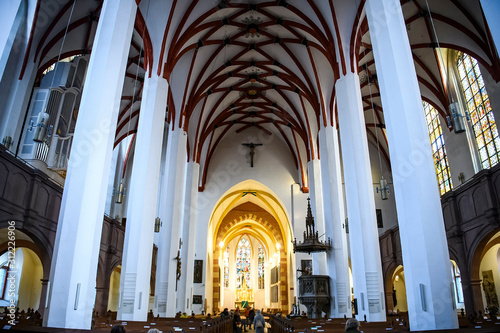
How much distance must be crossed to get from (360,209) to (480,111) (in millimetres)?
6676

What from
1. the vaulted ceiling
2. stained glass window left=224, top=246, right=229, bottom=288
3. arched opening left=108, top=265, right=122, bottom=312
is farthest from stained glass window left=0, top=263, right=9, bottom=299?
stained glass window left=224, top=246, right=229, bottom=288

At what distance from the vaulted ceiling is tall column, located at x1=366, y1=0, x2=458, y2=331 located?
8.61ft

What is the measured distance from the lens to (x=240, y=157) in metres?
25.1

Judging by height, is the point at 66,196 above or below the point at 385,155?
below

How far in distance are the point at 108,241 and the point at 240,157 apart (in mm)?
12157

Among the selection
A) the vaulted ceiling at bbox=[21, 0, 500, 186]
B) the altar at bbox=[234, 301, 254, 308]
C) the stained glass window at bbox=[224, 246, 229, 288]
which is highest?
the vaulted ceiling at bbox=[21, 0, 500, 186]

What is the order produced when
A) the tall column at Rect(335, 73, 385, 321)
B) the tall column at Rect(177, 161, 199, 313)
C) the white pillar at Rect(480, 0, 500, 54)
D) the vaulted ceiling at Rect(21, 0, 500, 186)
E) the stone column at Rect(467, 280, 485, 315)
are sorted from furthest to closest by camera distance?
the tall column at Rect(177, 161, 199, 313)
the vaulted ceiling at Rect(21, 0, 500, 186)
the stone column at Rect(467, 280, 485, 315)
the tall column at Rect(335, 73, 385, 321)
the white pillar at Rect(480, 0, 500, 54)

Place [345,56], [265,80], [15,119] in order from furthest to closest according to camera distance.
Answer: [265,80]
[345,56]
[15,119]

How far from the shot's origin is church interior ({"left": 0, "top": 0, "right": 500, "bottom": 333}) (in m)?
5.95

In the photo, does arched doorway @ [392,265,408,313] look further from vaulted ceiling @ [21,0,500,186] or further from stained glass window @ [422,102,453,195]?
vaulted ceiling @ [21,0,500,186]

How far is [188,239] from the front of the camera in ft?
62.5

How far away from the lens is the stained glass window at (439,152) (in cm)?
1567

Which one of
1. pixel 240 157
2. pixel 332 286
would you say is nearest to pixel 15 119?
pixel 332 286

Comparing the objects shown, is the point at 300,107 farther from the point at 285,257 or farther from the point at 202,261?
the point at 285,257
